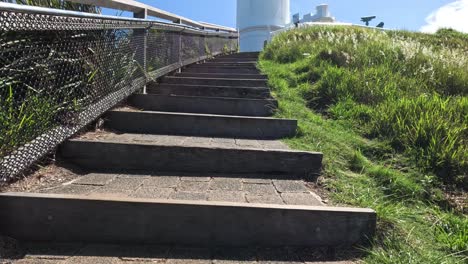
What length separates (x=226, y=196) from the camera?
2.64m

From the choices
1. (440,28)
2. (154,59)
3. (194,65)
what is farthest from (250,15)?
(154,59)

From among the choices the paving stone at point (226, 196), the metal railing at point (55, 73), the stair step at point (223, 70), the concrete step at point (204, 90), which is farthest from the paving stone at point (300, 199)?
the stair step at point (223, 70)

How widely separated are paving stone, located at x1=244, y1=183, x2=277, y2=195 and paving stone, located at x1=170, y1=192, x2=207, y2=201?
370mm


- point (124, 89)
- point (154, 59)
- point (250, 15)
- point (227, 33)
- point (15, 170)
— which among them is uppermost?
point (250, 15)

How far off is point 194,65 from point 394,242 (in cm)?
672

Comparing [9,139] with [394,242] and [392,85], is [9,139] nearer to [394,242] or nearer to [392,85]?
[394,242]

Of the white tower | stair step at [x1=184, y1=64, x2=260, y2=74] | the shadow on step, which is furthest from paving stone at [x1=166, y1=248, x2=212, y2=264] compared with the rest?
the white tower

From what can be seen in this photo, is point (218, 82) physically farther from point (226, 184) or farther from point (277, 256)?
point (277, 256)

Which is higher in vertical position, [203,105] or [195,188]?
[203,105]

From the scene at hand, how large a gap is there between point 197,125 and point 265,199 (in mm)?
1687

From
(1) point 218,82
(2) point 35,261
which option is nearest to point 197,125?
(1) point 218,82

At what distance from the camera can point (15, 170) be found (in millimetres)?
2438

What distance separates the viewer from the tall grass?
3.31 metres

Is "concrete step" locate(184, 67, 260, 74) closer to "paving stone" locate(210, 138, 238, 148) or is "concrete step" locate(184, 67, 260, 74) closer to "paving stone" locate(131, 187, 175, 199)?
"paving stone" locate(210, 138, 238, 148)
